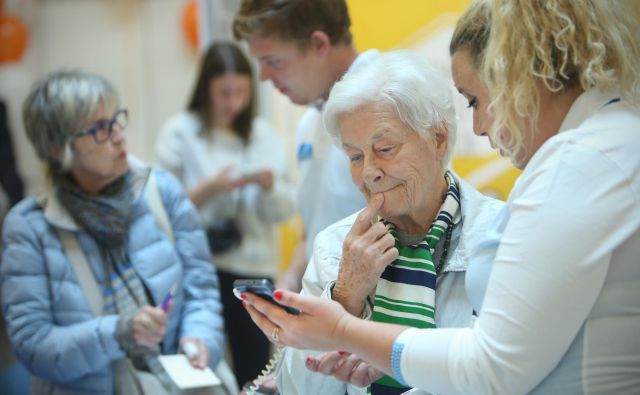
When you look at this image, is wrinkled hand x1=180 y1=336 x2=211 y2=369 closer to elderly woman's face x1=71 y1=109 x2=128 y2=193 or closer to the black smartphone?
elderly woman's face x1=71 y1=109 x2=128 y2=193

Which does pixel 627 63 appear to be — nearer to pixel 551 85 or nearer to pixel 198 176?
pixel 551 85

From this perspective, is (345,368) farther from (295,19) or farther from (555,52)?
(295,19)

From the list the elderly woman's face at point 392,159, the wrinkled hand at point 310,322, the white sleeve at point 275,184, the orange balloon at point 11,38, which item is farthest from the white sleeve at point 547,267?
the orange balloon at point 11,38

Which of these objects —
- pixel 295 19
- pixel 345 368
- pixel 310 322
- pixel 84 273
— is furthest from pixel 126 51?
pixel 310 322

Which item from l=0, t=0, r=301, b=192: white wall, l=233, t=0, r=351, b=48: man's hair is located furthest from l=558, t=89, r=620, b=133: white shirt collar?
l=0, t=0, r=301, b=192: white wall

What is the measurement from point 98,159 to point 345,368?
128cm

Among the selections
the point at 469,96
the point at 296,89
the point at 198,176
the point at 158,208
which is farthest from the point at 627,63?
the point at 198,176

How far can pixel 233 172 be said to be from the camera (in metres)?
3.73

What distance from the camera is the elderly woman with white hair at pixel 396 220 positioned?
1686 millimetres

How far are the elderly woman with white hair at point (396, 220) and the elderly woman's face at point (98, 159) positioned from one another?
0.93 metres

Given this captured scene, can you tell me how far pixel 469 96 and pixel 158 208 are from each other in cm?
133

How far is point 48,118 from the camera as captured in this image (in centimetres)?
247

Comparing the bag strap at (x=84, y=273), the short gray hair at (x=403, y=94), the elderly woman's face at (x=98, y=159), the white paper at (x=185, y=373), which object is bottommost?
the white paper at (x=185, y=373)

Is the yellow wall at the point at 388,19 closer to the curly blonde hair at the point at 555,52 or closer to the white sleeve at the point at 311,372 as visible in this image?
the white sleeve at the point at 311,372
